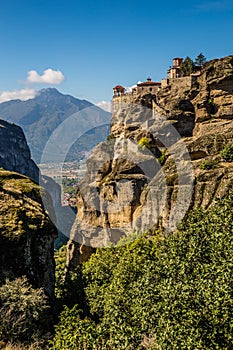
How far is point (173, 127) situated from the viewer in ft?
147

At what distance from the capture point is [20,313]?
18781 millimetres

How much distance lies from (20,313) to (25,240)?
6.92 meters

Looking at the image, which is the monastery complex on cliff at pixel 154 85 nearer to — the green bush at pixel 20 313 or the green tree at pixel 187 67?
the green tree at pixel 187 67

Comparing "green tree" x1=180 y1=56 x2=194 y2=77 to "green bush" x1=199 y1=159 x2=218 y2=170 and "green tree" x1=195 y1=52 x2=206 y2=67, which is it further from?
"green bush" x1=199 y1=159 x2=218 y2=170

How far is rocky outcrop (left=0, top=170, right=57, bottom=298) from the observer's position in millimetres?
23594

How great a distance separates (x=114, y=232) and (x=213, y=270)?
31.1 m

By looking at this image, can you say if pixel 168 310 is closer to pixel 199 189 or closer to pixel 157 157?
pixel 199 189

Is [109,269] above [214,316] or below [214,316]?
below

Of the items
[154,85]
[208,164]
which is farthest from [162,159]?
[154,85]

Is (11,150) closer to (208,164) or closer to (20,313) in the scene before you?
(208,164)

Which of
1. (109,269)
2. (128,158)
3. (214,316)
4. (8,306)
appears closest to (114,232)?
(128,158)

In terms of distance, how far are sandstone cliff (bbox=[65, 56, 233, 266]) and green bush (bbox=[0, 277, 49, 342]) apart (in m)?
14.4

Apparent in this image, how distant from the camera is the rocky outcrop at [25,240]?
23594 mm

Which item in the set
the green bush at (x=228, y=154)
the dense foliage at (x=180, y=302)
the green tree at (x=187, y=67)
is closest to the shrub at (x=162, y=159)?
the green bush at (x=228, y=154)
